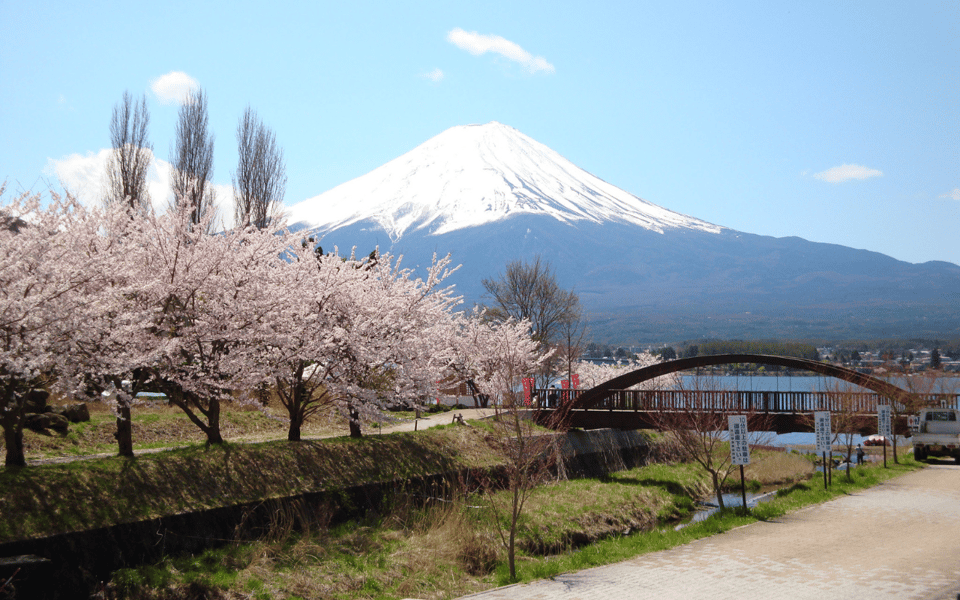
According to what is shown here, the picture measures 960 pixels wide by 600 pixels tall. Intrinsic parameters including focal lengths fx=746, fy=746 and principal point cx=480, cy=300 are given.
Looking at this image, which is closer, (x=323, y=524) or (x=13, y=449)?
(x=13, y=449)

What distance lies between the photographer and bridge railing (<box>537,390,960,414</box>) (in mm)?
27609

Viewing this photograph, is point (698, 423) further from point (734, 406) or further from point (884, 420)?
point (884, 420)

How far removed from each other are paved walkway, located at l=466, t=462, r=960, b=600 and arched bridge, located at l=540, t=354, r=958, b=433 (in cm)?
1054

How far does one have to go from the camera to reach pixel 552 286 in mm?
62156

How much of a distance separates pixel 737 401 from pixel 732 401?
0.38m

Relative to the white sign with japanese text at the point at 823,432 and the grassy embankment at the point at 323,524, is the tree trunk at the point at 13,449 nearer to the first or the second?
the grassy embankment at the point at 323,524

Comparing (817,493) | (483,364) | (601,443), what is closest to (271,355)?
(817,493)

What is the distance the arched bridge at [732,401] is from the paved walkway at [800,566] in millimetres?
10538

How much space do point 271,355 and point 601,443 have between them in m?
18.0

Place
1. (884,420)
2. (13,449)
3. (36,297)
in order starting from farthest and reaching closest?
(884,420) < (13,449) < (36,297)

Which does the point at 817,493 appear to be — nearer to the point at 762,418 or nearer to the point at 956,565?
the point at 762,418

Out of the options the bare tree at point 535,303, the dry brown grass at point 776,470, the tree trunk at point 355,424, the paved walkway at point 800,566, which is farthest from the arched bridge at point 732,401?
the bare tree at point 535,303

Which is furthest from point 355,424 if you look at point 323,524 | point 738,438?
point 738,438

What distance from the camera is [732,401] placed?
95.5ft
